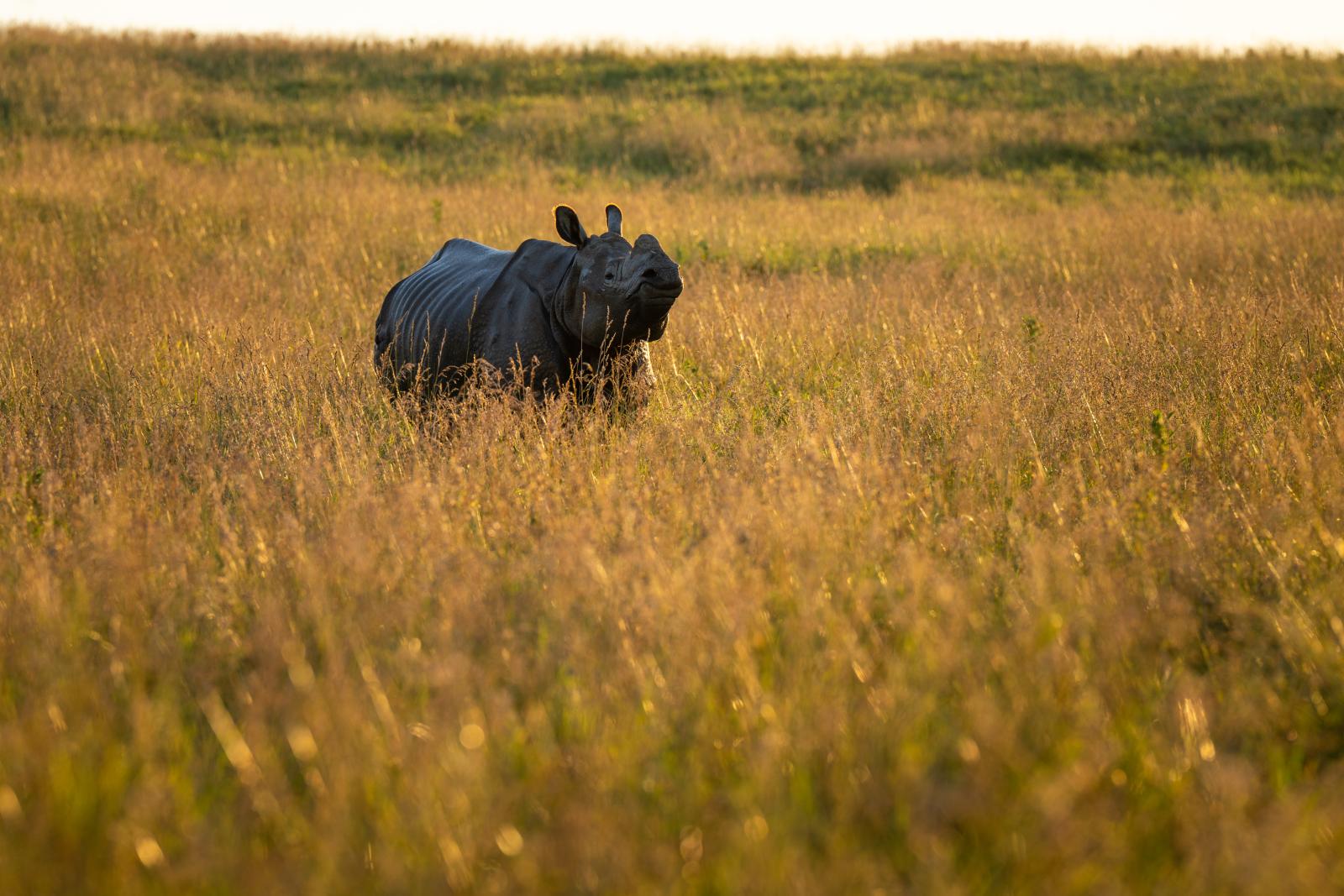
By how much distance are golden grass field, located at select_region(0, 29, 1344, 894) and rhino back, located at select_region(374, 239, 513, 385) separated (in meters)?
0.29

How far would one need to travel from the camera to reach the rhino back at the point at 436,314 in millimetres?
5328

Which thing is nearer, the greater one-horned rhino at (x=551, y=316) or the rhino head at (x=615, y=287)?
the rhino head at (x=615, y=287)

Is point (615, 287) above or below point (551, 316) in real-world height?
above

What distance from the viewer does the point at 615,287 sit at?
456 centimetres

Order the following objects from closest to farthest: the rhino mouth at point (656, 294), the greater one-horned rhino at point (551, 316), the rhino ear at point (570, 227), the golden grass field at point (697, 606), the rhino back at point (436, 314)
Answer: the golden grass field at point (697, 606), the rhino mouth at point (656, 294), the greater one-horned rhino at point (551, 316), the rhino ear at point (570, 227), the rhino back at point (436, 314)

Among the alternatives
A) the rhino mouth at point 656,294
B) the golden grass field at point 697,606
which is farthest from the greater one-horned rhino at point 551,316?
the golden grass field at point 697,606

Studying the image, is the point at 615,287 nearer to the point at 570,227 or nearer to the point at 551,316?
the point at 570,227

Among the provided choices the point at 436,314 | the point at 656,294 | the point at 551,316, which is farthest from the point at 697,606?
the point at 436,314

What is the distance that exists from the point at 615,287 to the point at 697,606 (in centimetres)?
200

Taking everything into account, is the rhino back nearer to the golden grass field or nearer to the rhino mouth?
the golden grass field

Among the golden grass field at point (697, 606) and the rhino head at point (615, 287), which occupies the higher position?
the rhino head at point (615, 287)

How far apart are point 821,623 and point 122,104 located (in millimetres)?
20250

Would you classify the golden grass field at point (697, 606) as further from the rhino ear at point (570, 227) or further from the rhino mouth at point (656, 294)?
the rhino ear at point (570, 227)

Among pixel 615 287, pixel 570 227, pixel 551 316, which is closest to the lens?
pixel 615 287
